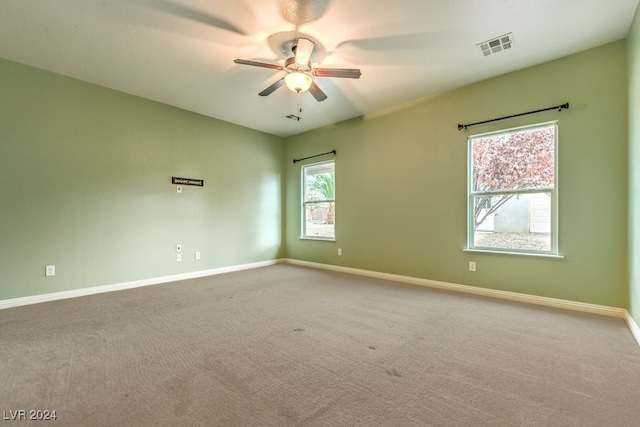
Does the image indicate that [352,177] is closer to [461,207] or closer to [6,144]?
[461,207]

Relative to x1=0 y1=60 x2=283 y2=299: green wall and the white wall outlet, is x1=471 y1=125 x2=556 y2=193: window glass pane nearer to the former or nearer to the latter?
x1=0 y1=60 x2=283 y2=299: green wall

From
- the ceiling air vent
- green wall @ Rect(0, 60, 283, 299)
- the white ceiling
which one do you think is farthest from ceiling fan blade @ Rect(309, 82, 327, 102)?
green wall @ Rect(0, 60, 283, 299)

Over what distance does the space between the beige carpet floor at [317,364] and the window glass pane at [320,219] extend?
238 cm

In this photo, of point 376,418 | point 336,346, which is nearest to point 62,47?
point 336,346

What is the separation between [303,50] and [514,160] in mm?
2875

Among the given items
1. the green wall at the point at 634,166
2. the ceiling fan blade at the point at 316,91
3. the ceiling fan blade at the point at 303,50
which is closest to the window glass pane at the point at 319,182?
→ the ceiling fan blade at the point at 316,91

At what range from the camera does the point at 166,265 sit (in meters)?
4.46

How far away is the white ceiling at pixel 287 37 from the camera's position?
7.79 feet

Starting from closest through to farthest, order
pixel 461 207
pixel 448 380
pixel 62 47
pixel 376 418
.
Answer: pixel 376 418
pixel 448 380
pixel 62 47
pixel 461 207

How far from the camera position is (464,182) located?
3.82 m

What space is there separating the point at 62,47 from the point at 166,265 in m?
3.03

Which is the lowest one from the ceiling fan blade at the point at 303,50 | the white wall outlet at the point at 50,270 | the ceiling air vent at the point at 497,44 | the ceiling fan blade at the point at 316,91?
the white wall outlet at the point at 50,270

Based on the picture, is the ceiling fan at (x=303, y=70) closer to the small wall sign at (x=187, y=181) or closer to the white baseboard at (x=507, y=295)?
the small wall sign at (x=187, y=181)

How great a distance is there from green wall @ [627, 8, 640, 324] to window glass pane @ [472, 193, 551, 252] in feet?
2.23
